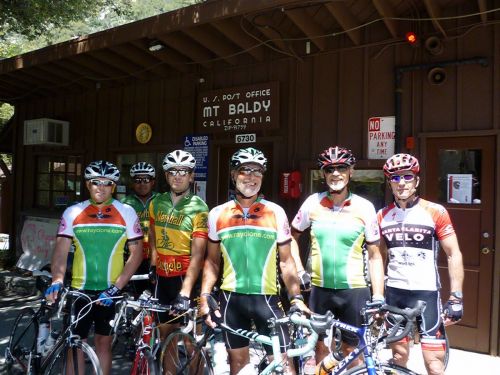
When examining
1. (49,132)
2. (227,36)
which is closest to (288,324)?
(227,36)

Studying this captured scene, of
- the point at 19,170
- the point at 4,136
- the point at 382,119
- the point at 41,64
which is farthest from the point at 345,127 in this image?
the point at 4,136

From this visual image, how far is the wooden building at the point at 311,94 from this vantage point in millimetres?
4496

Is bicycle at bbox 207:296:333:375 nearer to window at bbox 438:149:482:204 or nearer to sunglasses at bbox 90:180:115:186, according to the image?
sunglasses at bbox 90:180:115:186

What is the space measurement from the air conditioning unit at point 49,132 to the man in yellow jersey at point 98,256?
17.3ft

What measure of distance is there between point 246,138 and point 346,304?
339 cm

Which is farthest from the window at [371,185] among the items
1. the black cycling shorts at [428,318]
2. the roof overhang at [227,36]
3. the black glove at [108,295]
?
the black glove at [108,295]

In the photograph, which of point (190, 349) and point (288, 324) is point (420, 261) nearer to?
point (288, 324)

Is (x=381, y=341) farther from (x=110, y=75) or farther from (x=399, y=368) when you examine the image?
(x=110, y=75)

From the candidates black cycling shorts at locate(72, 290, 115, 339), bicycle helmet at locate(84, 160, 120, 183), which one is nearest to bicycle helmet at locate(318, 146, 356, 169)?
bicycle helmet at locate(84, 160, 120, 183)

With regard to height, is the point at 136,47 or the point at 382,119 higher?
the point at 136,47

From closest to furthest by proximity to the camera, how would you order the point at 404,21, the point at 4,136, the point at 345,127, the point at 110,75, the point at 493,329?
the point at 493,329
the point at 404,21
the point at 345,127
the point at 110,75
the point at 4,136

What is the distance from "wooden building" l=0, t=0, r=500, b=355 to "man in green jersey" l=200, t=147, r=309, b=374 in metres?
2.46

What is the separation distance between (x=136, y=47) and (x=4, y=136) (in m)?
5.57

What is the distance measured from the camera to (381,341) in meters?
2.43
